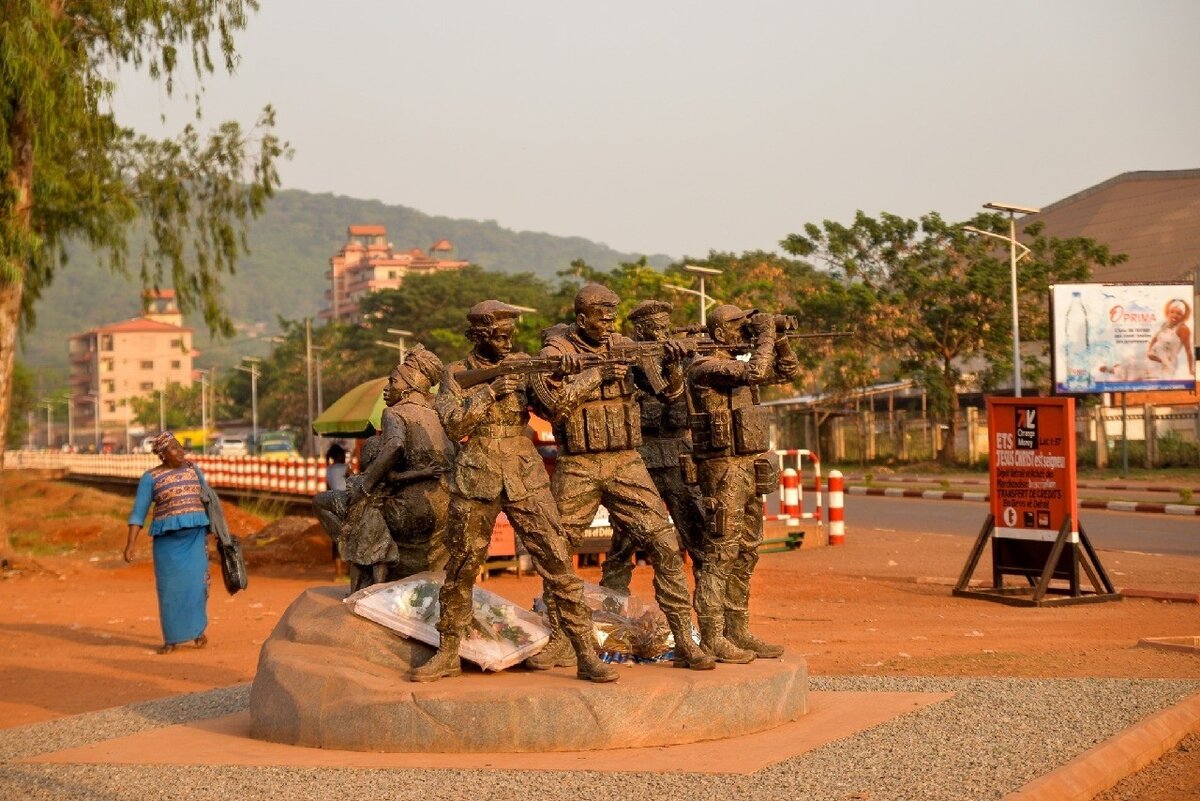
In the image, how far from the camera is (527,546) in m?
8.42

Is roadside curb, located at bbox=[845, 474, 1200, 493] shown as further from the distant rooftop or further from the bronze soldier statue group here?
the bronze soldier statue group

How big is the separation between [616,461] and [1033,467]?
276 inches

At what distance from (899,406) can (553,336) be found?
44059 millimetres

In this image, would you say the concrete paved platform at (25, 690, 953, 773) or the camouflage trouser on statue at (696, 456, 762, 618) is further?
the camouflage trouser on statue at (696, 456, 762, 618)

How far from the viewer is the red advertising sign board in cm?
1406

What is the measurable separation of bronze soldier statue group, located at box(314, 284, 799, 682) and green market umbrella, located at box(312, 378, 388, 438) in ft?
31.6

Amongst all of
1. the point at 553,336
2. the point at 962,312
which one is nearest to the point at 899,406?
the point at 962,312

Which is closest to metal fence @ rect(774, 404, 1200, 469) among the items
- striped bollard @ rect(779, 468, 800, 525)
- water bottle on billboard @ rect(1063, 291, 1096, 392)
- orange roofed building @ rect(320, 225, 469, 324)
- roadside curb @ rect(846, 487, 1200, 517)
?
water bottle on billboard @ rect(1063, 291, 1096, 392)

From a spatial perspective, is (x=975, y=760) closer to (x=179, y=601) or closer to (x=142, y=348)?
(x=179, y=601)

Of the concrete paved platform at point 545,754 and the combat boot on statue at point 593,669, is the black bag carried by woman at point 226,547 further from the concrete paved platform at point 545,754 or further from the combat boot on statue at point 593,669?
the combat boot on statue at point 593,669

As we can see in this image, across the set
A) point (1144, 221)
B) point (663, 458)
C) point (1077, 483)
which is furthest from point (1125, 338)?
point (663, 458)

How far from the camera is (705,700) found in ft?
26.0

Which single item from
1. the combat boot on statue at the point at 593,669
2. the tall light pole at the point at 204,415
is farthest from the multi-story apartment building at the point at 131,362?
the combat boot on statue at the point at 593,669

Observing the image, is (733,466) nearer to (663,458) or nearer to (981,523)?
(663,458)
